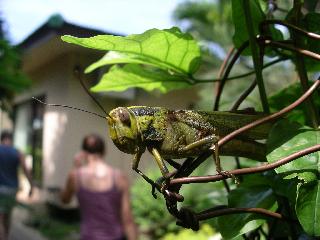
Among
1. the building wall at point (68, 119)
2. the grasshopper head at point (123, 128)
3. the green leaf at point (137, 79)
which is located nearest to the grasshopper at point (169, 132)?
the grasshopper head at point (123, 128)

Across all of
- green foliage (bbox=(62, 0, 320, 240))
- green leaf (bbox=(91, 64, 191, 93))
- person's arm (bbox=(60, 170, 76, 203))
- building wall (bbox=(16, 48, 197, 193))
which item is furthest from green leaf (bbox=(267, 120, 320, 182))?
building wall (bbox=(16, 48, 197, 193))

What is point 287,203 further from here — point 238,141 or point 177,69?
point 177,69

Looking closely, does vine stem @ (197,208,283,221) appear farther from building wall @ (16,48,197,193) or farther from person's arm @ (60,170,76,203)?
building wall @ (16,48,197,193)

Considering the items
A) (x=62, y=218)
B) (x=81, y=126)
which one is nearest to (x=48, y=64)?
(x=81, y=126)

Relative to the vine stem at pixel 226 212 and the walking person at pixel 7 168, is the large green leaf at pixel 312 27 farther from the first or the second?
the walking person at pixel 7 168

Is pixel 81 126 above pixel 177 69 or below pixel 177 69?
above

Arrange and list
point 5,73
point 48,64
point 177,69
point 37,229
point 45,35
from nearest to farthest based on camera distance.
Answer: point 177,69 < point 5,73 < point 45,35 < point 37,229 < point 48,64
